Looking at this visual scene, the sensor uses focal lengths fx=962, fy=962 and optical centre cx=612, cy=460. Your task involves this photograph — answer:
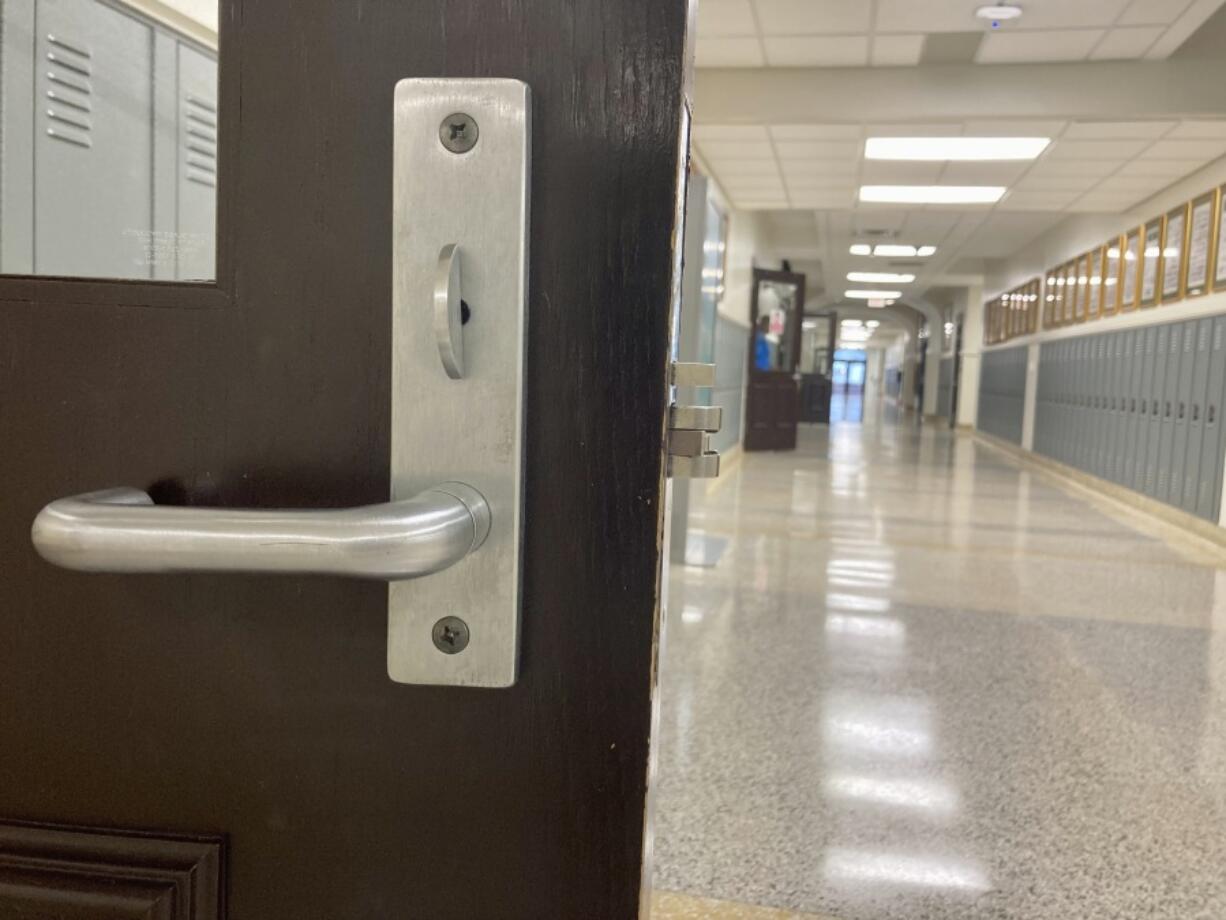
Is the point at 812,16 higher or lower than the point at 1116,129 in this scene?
higher

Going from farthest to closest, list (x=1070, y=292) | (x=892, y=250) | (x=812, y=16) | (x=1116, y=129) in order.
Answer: (x=892, y=250) < (x=1070, y=292) < (x=1116, y=129) < (x=812, y=16)

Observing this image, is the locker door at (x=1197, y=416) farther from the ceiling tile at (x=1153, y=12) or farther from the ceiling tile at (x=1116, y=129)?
the ceiling tile at (x=1153, y=12)

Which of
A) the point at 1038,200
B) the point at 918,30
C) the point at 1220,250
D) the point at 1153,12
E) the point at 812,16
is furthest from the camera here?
the point at 1038,200

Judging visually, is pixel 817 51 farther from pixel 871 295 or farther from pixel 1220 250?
pixel 871 295

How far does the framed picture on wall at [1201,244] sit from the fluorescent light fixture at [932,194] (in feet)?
6.27

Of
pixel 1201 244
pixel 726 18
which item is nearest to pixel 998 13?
pixel 726 18

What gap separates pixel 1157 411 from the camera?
728 centimetres

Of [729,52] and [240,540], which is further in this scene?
[729,52]

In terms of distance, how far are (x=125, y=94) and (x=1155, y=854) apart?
7.22 feet

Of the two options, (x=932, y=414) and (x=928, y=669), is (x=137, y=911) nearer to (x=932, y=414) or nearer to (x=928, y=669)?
(x=928, y=669)

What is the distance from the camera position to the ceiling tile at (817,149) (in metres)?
6.97

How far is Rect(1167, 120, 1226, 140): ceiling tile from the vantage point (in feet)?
19.2

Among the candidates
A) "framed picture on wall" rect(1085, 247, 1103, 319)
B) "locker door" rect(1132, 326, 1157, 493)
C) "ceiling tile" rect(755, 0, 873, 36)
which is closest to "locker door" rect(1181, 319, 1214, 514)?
"locker door" rect(1132, 326, 1157, 493)

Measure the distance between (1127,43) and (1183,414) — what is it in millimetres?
2765
